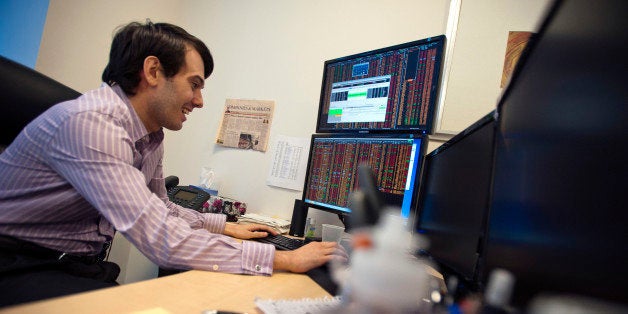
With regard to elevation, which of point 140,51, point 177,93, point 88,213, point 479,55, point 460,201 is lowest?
point 88,213

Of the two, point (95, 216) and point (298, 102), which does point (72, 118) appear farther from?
point (298, 102)

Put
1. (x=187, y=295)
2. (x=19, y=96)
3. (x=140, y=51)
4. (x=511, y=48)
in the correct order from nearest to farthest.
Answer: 1. (x=187, y=295)
2. (x=19, y=96)
3. (x=140, y=51)
4. (x=511, y=48)

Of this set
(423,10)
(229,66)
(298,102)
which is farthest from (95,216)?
(423,10)

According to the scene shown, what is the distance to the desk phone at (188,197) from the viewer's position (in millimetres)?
1405

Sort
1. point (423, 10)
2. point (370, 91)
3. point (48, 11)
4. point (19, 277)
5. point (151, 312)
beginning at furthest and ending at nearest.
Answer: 1. point (48, 11)
2. point (423, 10)
3. point (370, 91)
4. point (19, 277)
5. point (151, 312)

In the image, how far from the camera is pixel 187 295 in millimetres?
545

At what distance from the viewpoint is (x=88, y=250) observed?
0.86 metres

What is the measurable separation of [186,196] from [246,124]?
1.81 ft

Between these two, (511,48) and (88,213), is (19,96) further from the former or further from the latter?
(511,48)

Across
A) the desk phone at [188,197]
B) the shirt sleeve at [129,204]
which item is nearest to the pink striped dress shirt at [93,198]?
the shirt sleeve at [129,204]

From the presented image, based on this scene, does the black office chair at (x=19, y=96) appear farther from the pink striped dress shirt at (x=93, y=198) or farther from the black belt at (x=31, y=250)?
the black belt at (x=31, y=250)

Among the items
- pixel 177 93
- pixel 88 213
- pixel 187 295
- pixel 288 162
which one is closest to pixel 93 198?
pixel 88 213

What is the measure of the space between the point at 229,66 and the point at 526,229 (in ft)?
6.19

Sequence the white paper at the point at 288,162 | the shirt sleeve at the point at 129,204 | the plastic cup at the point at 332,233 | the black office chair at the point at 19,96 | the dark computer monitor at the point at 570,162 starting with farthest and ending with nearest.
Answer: the white paper at the point at 288,162, the plastic cup at the point at 332,233, the black office chair at the point at 19,96, the shirt sleeve at the point at 129,204, the dark computer monitor at the point at 570,162
